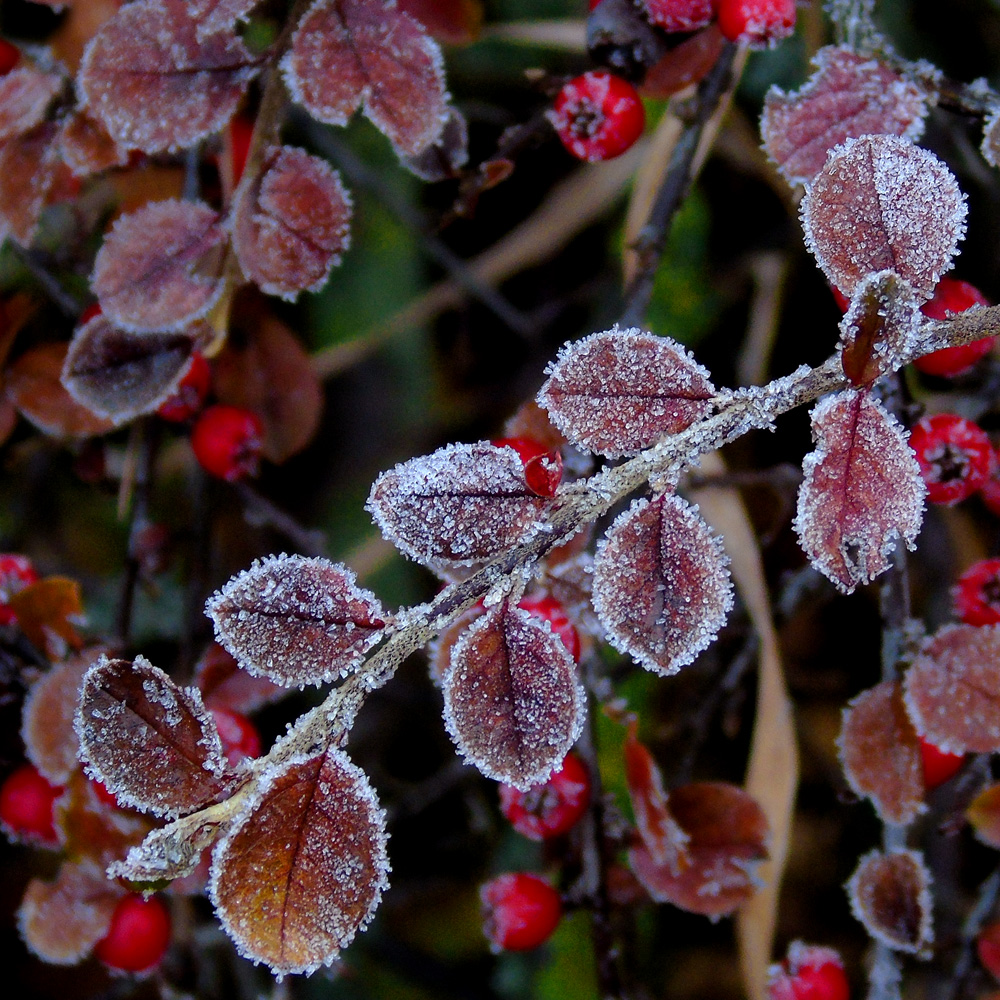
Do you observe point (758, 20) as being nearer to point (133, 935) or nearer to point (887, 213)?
point (887, 213)

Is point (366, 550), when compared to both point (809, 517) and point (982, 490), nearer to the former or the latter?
point (982, 490)

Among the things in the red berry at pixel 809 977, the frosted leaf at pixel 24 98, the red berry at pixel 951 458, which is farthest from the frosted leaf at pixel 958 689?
the frosted leaf at pixel 24 98

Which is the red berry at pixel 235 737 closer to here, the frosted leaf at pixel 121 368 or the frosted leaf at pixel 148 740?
the frosted leaf at pixel 148 740

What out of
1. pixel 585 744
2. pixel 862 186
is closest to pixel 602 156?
pixel 862 186

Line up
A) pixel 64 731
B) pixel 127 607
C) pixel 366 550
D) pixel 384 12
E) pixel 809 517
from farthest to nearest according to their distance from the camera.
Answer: pixel 366 550 → pixel 127 607 → pixel 64 731 → pixel 384 12 → pixel 809 517

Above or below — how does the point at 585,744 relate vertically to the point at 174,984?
above

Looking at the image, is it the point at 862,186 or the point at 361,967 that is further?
the point at 361,967
